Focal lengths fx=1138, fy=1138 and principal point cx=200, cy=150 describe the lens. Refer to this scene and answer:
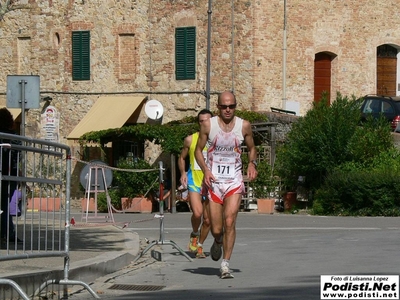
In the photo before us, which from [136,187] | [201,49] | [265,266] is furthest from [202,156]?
[201,49]

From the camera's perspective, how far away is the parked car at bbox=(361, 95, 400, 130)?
37.5 m

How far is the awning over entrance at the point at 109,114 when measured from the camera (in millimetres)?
39781

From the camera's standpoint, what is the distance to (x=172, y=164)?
37094 millimetres

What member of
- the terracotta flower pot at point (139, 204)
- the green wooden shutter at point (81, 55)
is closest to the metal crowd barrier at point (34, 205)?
the terracotta flower pot at point (139, 204)

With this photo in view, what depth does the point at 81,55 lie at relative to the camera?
42.8m

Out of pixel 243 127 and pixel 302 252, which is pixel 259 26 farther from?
pixel 243 127

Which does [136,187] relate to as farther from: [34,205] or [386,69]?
[34,205]

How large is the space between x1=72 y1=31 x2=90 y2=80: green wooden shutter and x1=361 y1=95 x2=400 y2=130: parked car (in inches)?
430

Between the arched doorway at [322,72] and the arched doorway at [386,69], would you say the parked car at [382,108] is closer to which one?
the arched doorway at [322,72]

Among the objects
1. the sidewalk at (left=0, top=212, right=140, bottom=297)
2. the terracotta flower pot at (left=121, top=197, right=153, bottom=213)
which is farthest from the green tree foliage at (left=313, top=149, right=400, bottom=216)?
the sidewalk at (left=0, top=212, right=140, bottom=297)

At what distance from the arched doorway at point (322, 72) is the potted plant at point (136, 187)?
7.40m

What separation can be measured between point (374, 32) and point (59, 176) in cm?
3018

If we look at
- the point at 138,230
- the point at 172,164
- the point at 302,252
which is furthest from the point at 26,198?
the point at 172,164

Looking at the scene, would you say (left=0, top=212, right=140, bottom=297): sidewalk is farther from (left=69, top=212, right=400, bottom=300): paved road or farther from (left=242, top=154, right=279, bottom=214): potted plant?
(left=242, top=154, right=279, bottom=214): potted plant
